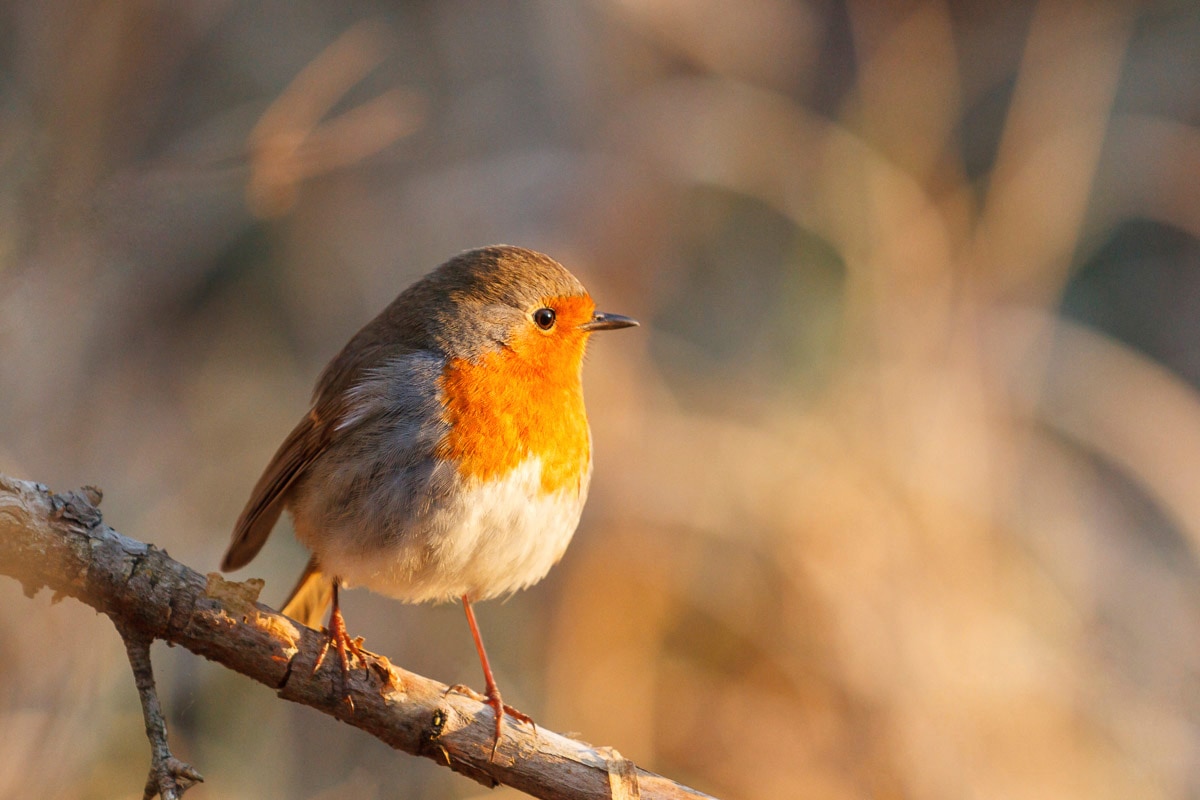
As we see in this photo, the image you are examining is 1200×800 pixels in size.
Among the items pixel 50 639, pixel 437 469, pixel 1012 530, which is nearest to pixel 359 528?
pixel 437 469

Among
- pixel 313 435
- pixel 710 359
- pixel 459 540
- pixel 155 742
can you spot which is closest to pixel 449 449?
pixel 459 540

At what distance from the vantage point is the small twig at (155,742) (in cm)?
189

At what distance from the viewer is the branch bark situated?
1.90 meters

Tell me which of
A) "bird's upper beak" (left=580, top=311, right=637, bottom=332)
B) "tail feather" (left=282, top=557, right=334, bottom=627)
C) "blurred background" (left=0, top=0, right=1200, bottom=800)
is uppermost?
"blurred background" (left=0, top=0, right=1200, bottom=800)

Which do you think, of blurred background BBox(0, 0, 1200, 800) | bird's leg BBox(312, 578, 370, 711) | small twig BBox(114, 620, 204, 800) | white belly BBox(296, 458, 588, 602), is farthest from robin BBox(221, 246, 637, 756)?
blurred background BBox(0, 0, 1200, 800)

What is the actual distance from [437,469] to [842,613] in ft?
8.65

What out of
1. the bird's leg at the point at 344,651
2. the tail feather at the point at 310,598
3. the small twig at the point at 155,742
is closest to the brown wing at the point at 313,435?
the tail feather at the point at 310,598

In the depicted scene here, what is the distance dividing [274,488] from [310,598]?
1.30ft

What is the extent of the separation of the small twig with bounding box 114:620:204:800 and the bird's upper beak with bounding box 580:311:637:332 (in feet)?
5.39

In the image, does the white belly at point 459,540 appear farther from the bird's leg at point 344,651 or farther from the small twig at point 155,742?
the small twig at point 155,742

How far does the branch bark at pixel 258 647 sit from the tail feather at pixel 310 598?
951mm

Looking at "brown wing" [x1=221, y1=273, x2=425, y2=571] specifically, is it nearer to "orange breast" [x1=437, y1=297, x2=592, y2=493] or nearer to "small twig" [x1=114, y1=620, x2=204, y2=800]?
"orange breast" [x1=437, y1=297, x2=592, y2=493]

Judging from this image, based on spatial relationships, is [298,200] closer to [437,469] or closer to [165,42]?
[165,42]

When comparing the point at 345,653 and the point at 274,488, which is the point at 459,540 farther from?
the point at 274,488
